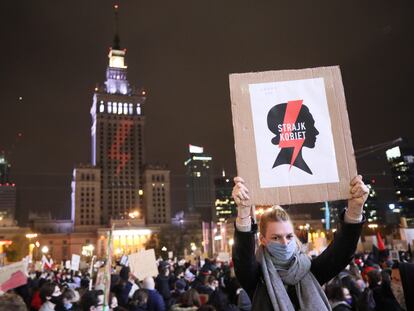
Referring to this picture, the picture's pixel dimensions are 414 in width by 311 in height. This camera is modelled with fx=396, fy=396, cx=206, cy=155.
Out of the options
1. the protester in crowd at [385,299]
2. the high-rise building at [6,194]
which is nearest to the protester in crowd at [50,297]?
the protester in crowd at [385,299]

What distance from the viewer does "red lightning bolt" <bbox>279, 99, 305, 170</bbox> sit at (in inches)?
111

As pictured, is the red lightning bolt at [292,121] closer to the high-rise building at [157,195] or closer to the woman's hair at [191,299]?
the woman's hair at [191,299]

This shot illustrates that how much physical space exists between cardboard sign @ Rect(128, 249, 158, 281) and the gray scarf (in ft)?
27.6

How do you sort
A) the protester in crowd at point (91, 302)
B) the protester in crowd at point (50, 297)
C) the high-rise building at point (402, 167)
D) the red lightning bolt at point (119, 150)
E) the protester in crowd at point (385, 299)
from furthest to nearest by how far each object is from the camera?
the red lightning bolt at point (119, 150)
the high-rise building at point (402, 167)
the protester in crowd at point (50, 297)
the protester in crowd at point (91, 302)
the protester in crowd at point (385, 299)

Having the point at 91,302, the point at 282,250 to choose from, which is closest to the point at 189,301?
the point at 91,302

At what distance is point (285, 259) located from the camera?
8.27ft

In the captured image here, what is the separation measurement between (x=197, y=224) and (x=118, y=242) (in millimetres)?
25803

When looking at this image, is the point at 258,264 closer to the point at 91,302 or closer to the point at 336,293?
the point at 336,293

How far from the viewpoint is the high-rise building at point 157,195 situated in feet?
387

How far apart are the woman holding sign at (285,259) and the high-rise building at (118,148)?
11496cm

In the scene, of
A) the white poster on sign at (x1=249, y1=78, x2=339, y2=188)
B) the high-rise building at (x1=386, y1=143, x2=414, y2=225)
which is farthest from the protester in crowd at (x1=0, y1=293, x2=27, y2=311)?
the high-rise building at (x1=386, y1=143, x2=414, y2=225)

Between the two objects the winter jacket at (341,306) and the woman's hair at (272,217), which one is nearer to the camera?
the woman's hair at (272,217)

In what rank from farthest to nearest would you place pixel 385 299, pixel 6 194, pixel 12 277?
1. pixel 6 194
2. pixel 12 277
3. pixel 385 299

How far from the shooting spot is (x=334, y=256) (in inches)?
104
